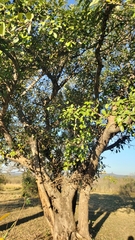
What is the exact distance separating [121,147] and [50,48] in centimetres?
484

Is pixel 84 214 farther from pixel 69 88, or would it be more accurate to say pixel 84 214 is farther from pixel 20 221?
pixel 20 221

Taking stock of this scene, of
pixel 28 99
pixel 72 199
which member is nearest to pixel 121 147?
pixel 72 199

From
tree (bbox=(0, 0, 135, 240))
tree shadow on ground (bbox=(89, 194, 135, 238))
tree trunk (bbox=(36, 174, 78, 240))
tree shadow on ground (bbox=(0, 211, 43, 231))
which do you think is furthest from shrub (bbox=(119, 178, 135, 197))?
tree trunk (bbox=(36, 174, 78, 240))

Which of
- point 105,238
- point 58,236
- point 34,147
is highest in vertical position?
point 34,147

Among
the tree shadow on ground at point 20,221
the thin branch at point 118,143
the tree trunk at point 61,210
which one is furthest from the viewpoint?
the tree shadow on ground at point 20,221

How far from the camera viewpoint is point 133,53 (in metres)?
8.62

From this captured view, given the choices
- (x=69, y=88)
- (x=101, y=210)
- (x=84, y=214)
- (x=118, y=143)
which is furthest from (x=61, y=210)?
(x=101, y=210)

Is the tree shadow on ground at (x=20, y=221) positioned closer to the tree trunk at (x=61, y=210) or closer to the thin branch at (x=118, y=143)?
the tree trunk at (x=61, y=210)

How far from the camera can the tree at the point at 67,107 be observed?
6.91 meters

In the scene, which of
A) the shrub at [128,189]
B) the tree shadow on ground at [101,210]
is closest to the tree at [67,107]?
the tree shadow on ground at [101,210]

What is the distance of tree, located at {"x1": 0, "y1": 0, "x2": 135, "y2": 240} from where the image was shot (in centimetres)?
691

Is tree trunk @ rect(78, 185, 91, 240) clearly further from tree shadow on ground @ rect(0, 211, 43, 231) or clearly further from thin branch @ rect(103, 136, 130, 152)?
tree shadow on ground @ rect(0, 211, 43, 231)

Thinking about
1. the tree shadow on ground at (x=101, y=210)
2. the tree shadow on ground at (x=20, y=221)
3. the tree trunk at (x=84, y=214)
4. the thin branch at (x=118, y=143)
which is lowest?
the tree shadow on ground at (x=101, y=210)

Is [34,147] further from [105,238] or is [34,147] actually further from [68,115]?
[105,238]
